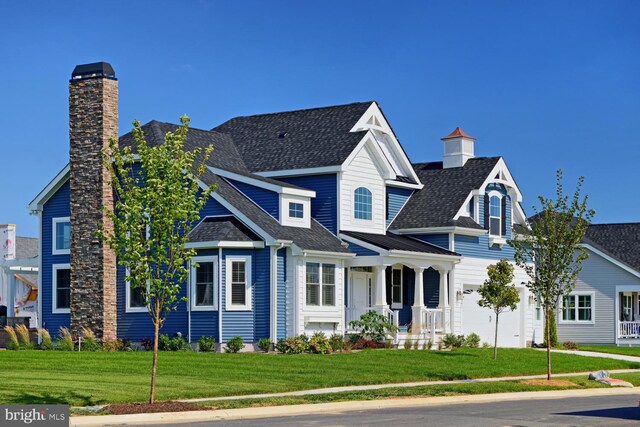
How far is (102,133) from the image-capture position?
39.1 metres

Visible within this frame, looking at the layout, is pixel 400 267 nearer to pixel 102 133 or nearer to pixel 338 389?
pixel 102 133

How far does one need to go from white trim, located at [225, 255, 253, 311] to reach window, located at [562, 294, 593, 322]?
2432 cm

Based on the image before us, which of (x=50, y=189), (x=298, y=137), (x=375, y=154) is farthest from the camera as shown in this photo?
(x=298, y=137)

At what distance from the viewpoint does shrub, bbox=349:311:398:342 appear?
40.0 m

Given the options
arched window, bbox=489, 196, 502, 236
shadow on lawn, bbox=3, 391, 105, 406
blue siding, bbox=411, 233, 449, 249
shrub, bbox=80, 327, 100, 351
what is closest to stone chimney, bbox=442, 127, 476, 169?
arched window, bbox=489, 196, 502, 236

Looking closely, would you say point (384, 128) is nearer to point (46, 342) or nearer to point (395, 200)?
point (395, 200)

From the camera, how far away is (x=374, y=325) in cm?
4006

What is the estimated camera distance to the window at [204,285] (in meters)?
38.3

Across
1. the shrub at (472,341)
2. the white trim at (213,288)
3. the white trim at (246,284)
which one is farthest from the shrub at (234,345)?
the shrub at (472,341)

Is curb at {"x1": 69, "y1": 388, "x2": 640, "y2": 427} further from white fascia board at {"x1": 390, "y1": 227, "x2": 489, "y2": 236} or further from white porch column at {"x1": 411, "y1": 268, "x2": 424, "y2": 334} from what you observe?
white fascia board at {"x1": 390, "y1": 227, "x2": 489, "y2": 236}

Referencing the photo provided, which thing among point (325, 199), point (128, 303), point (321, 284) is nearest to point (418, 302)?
point (321, 284)

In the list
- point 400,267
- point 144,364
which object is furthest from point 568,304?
point 144,364

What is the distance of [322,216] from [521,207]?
431 inches

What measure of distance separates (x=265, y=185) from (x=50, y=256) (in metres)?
8.84
